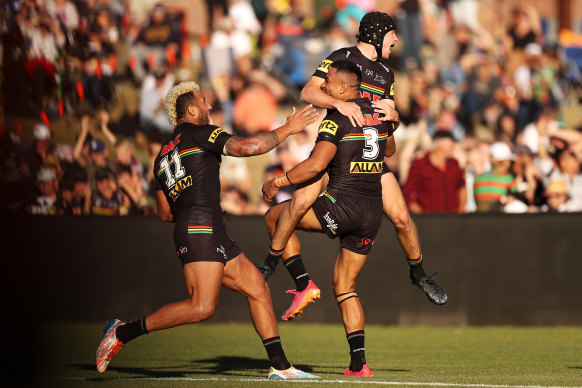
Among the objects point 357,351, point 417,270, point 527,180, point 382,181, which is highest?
point 382,181

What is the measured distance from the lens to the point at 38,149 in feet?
49.2

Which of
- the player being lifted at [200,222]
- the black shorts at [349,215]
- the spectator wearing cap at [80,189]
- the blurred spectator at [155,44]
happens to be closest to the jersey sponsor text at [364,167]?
the black shorts at [349,215]

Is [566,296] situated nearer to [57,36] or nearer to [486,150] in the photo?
[486,150]

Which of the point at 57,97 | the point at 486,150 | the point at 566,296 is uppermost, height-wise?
the point at 57,97

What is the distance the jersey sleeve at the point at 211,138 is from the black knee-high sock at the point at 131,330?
1518mm

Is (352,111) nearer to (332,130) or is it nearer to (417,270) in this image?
(332,130)

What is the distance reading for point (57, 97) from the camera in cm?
1590

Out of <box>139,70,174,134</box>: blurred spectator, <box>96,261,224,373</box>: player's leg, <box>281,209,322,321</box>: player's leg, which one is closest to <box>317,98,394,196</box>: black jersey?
<box>281,209,322,321</box>: player's leg

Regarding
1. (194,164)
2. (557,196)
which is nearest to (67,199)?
(194,164)

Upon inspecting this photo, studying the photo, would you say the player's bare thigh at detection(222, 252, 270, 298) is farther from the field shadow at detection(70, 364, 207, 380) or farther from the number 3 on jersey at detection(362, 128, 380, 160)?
the number 3 on jersey at detection(362, 128, 380, 160)

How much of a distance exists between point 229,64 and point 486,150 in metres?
5.14

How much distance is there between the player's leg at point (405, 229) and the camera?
9.95 meters

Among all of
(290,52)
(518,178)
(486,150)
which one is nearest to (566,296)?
(518,178)

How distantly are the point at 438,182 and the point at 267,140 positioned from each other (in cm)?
703
